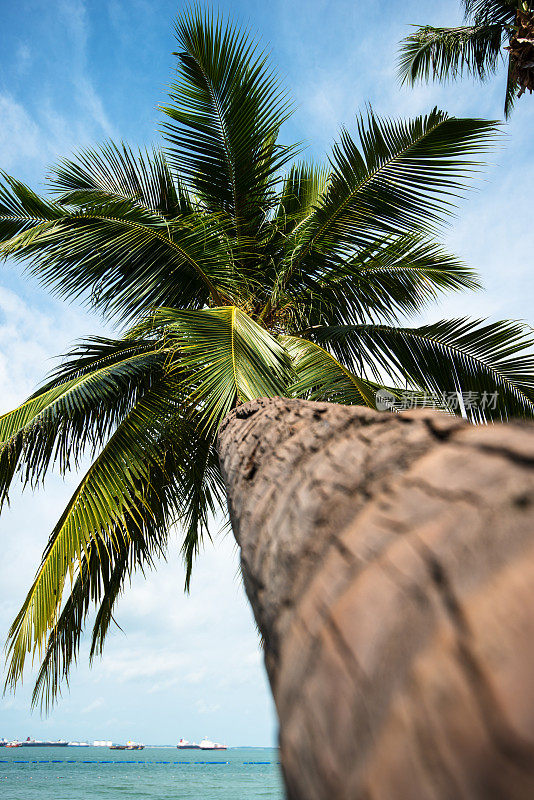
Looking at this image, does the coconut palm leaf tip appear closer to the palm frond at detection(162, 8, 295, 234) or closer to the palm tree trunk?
the palm frond at detection(162, 8, 295, 234)

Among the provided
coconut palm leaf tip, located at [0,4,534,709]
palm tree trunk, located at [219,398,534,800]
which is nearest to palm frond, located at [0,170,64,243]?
coconut palm leaf tip, located at [0,4,534,709]

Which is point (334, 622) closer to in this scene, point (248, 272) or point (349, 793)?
point (349, 793)

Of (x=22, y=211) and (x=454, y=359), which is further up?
(x=22, y=211)

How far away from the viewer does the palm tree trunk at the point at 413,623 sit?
1.14ft

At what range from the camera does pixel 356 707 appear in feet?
1.46

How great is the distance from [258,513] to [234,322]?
8.49ft

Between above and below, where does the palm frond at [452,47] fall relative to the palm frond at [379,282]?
above

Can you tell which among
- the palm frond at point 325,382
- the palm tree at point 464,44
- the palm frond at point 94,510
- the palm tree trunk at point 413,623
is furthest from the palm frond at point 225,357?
the palm tree at point 464,44

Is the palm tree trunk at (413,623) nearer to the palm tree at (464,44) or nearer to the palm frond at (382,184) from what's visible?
the palm frond at (382,184)

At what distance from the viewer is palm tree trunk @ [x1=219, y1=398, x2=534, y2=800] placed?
0.35 meters

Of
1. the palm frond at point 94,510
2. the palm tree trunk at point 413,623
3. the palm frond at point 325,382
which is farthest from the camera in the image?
the palm frond at point 325,382

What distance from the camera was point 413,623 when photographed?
0.43 m

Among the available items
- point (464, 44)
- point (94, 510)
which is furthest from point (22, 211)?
point (464, 44)

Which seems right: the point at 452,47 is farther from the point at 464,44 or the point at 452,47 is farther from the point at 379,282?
the point at 379,282
